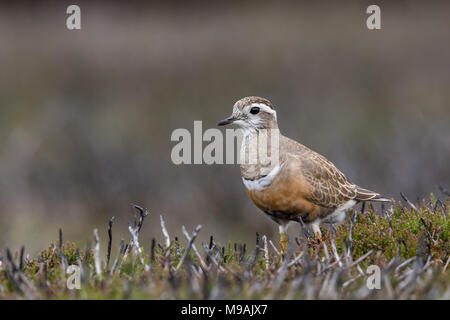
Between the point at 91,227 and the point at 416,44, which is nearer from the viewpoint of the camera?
the point at 91,227

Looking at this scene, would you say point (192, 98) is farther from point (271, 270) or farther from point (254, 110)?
point (271, 270)

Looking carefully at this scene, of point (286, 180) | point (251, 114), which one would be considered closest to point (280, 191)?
point (286, 180)

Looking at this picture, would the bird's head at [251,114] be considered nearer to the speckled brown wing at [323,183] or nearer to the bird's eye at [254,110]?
the bird's eye at [254,110]

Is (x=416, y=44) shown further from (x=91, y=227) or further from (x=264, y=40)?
(x=91, y=227)

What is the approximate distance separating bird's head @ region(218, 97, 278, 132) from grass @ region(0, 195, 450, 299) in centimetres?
157

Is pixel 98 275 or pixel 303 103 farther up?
pixel 303 103

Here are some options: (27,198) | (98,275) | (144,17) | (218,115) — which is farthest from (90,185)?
(98,275)

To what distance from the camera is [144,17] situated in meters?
21.0

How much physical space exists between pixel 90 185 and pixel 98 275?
969cm

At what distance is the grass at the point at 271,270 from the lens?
193 inches

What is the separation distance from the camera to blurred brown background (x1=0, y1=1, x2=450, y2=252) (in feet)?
47.2

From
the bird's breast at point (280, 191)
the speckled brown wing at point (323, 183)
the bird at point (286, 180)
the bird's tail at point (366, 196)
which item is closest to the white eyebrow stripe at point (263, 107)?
the bird at point (286, 180)

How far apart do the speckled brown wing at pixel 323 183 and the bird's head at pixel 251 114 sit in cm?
61
